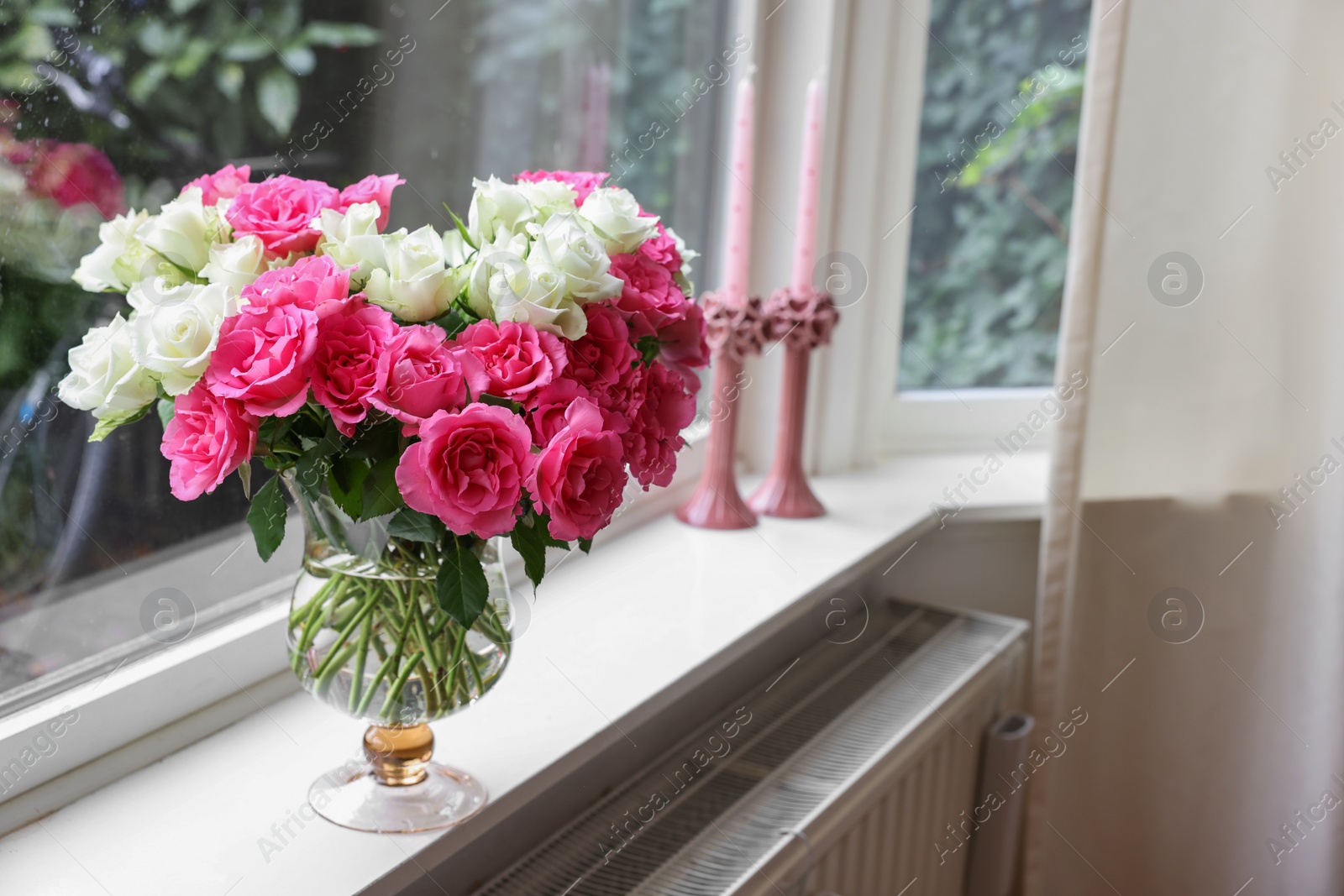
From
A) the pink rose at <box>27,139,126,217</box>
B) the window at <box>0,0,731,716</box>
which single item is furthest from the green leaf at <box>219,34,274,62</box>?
the pink rose at <box>27,139,126,217</box>

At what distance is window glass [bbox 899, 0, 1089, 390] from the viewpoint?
156 cm

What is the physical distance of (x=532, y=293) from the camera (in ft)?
1.83

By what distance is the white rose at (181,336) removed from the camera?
53cm

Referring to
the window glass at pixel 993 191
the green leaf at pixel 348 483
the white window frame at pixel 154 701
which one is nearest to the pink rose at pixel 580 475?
the green leaf at pixel 348 483

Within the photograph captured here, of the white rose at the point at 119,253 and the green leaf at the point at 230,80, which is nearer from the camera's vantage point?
the white rose at the point at 119,253

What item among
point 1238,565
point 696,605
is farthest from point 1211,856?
point 696,605

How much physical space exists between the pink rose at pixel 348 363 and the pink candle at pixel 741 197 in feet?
2.24

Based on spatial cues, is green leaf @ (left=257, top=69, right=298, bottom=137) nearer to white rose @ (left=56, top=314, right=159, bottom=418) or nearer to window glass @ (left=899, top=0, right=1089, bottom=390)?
white rose @ (left=56, top=314, right=159, bottom=418)

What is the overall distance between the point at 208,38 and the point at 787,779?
0.76m

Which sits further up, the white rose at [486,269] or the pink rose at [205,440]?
the white rose at [486,269]

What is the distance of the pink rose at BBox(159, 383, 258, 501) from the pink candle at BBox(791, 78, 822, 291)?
80 centimetres

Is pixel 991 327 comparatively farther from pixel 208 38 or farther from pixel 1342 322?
pixel 208 38

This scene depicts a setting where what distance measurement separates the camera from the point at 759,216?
4.65ft

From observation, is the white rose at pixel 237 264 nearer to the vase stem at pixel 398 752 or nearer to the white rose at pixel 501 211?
the white rose at pixel 501 211
